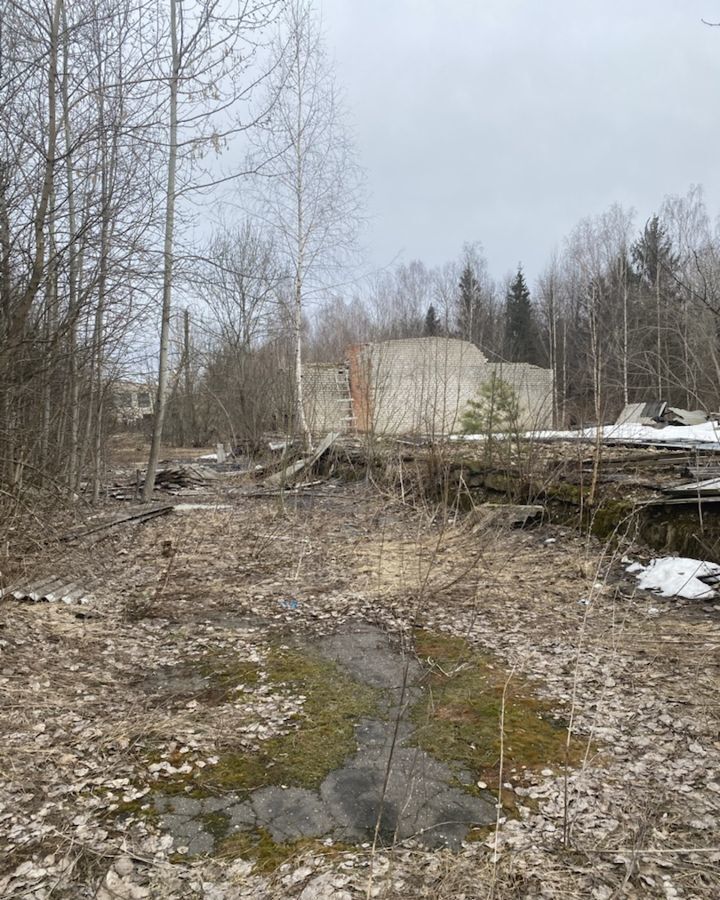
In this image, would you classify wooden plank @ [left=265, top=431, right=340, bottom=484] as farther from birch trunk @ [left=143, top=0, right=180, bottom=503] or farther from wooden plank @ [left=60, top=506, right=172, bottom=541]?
birch trunk @ [left=143, top=0, right=180, bottom=503]

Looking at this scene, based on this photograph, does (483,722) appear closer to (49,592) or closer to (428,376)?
(49,592)

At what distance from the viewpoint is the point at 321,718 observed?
3.67 metres

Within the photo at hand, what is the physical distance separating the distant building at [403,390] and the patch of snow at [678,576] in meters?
2.96

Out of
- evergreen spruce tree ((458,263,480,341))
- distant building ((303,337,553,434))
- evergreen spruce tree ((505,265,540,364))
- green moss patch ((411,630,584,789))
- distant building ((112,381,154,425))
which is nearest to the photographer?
green moss patch ((411,630,584,789))

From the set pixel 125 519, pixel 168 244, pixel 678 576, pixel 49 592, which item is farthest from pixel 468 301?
pixel 49 592

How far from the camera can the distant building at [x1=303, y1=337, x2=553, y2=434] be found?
10.3m

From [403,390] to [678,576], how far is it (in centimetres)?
1687

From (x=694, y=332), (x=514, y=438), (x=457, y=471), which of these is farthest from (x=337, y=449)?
(x=694, y=332)

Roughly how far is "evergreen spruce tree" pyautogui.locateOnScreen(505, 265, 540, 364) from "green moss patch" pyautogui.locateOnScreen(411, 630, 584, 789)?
3802 centimetres

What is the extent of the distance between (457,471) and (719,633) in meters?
5.83

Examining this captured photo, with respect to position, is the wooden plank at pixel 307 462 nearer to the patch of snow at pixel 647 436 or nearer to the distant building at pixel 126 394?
the patch of snow at pixel 647 436

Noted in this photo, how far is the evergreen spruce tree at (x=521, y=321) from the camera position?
136ft

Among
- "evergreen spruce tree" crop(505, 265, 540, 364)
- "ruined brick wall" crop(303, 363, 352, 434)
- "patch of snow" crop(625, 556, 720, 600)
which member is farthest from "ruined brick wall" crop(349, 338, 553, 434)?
"evergreen spruce tree" crop(505, 265, 540, 364)

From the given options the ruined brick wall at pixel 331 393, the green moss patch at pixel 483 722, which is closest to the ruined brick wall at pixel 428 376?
the ruined brick wall at pixel 331 393
